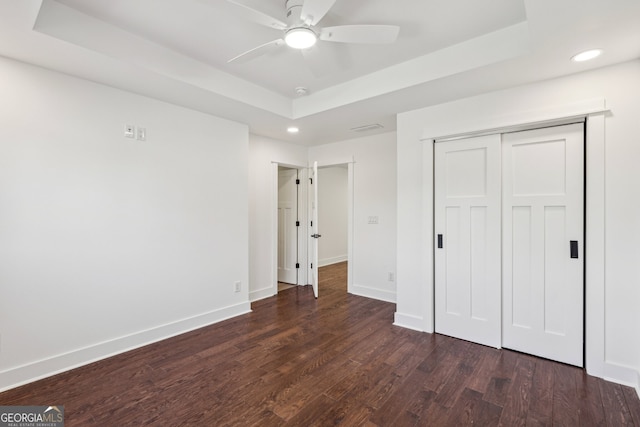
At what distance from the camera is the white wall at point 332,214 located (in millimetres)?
6750

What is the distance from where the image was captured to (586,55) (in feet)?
6.92

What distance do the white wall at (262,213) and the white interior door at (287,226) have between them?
2.03 ft

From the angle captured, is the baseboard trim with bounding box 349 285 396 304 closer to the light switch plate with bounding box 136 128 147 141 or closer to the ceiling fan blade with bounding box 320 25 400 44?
the ceiling fan blade with bounding box 320 25 400 44

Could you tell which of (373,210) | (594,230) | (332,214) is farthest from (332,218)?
(594,230)

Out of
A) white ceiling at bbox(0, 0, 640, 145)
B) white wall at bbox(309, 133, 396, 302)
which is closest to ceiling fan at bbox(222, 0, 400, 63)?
white ceiling at bbox(0, 0, 640, 145)

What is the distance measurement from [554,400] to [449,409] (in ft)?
2.59

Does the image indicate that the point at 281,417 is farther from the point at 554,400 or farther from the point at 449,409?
the point at 554,400

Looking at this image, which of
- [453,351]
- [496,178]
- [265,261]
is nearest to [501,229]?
[496,178]

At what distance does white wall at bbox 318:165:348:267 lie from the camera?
675 cm

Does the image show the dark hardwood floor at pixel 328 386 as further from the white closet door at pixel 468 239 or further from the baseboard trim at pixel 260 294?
the baseboard trim at pixel 260 294

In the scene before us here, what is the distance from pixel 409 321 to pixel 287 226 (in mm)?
2769

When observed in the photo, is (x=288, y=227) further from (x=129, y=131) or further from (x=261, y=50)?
(x=261, y=50)

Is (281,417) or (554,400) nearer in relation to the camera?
(281,417)

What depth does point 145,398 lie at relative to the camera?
207cm
